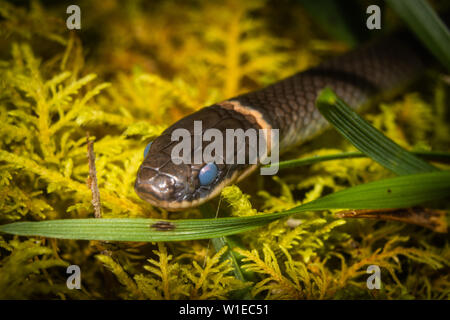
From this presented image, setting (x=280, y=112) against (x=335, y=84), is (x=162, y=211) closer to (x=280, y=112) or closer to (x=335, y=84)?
(x=280, y=112)

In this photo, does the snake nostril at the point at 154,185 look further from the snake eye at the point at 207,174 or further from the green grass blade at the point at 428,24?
the green grass blade at the point at 428,24

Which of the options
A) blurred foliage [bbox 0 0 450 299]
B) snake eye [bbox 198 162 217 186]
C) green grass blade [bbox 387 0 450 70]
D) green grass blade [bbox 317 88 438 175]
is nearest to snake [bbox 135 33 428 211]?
snake eye [bbox 198 162 217 186]

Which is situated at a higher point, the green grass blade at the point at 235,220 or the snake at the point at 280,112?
the snake at the point at 280,112

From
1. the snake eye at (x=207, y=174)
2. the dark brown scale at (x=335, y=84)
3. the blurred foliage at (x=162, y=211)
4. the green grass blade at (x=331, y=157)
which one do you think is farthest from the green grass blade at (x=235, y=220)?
the dark brown scale at (x=335, y=84)

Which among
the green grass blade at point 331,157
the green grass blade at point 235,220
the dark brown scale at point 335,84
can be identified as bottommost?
the green grass blade at point 235,220

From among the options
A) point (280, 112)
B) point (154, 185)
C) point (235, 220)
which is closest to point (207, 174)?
point (154, 185)
